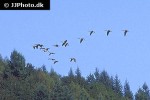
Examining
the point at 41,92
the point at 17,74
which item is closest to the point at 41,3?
the point at 41,92

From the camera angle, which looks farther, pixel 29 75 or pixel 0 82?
pixel 29 75

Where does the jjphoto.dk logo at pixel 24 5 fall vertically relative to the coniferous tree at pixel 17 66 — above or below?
below

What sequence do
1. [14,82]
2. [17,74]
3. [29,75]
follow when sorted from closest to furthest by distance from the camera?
[14,82]
[17,74]
[29,75]

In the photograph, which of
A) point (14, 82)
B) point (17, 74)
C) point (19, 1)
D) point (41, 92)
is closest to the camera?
point (19, 1)

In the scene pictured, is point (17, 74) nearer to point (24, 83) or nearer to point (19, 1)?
point (24, 83)

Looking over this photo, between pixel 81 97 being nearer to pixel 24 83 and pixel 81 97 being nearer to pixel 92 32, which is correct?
pixel 24 83

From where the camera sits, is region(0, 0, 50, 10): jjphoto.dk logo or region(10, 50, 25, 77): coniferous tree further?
region(10, 50, 25, 77): coniferous tree

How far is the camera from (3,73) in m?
187

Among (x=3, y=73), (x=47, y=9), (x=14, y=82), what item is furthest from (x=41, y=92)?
(x=47, y=9)

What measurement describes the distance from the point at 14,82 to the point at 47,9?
506ft

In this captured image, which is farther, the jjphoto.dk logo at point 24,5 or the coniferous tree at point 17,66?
the coniferous tree at point 17,66

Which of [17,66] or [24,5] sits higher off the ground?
[17,66]

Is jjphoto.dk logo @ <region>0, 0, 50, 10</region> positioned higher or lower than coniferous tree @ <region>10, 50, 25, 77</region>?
lower

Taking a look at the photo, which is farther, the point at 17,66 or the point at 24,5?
the point at 17,66
